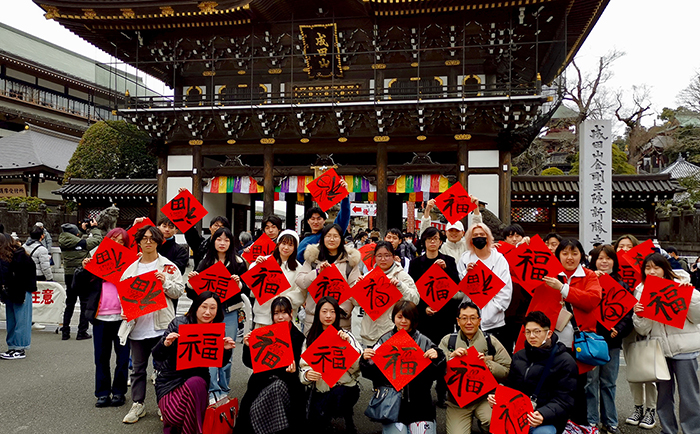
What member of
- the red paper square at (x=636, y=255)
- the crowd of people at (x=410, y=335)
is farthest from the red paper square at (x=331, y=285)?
the red paper square at (x=636, y=255)

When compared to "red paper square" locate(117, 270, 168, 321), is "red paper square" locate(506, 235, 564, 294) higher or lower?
higher

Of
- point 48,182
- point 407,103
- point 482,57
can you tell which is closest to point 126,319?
point 407,103

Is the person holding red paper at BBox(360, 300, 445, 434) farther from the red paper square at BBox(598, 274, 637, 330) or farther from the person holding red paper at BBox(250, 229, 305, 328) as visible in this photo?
the red paper square at BBox(598, 274, 637, 330)

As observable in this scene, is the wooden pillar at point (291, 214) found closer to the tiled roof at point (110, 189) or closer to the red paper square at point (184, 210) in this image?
the tiled roof at point (110, 189)

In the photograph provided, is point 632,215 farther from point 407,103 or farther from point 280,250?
point 280,250

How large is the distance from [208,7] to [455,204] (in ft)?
32.4

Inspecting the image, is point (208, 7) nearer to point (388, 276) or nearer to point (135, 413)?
point (388, 276)

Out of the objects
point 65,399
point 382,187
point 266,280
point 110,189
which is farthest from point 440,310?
point 110,189

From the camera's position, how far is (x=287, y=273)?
4.63 metres

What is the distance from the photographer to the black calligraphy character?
373cm

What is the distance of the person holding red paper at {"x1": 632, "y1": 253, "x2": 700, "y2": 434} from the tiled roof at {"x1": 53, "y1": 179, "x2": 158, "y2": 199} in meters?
14.8

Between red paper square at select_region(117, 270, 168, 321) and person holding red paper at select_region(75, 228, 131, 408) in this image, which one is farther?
person holding red paper at select_region(75, 228, 131, 408)

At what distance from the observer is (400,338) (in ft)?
11.9

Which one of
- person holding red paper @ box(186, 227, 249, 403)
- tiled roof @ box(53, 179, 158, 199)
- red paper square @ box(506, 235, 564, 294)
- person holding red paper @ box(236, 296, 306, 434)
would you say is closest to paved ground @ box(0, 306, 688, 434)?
person holding red paper @ box(186, 227, 249, 403)
